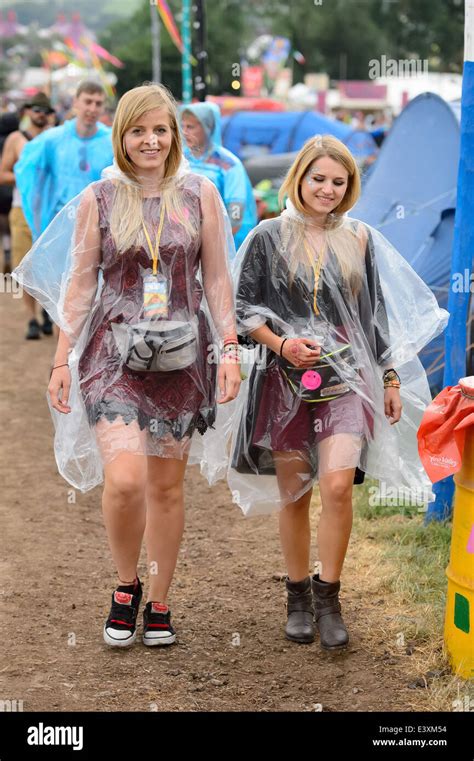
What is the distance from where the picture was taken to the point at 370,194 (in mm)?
7133

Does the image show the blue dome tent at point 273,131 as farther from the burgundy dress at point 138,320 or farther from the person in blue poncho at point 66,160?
the burgundy dress at point 138,320

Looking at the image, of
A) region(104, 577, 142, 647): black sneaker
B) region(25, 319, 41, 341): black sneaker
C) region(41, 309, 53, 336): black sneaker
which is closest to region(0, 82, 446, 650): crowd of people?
region(104, 577, 142, 647): black sneaker

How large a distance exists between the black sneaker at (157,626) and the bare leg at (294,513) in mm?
459

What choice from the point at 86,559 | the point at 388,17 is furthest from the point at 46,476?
the point at 388,17

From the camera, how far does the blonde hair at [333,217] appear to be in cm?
332

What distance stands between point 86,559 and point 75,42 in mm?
44702

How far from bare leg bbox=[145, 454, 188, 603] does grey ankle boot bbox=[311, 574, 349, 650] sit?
0.50 m

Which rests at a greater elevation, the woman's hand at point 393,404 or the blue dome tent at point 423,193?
the blue dome tent at point 423,193

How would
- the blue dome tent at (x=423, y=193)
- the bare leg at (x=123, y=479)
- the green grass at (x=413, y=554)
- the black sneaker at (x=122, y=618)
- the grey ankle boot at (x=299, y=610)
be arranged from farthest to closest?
the blue dome tent at (x=423, y=193) → the green grass at (x=413, y=554) → the grey ankle boot at (x=299, y=610) → the black sneaker at (x=122, y=618) → the bare leg at (x=123, y=479)

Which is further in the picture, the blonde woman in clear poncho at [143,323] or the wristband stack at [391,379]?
the wristband stack at [391,379]

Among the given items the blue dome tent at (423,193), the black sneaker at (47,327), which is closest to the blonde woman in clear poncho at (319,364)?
the blue dome tent at (423,193)

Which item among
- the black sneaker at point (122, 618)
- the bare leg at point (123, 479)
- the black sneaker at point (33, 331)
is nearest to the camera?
the bare leg at point (123, 479)

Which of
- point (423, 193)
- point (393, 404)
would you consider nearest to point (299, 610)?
point (393, 404)

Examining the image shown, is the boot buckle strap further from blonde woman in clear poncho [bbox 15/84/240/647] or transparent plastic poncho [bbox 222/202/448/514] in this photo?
blonde woman in clear poncho [bbox 15/84/240/647]
